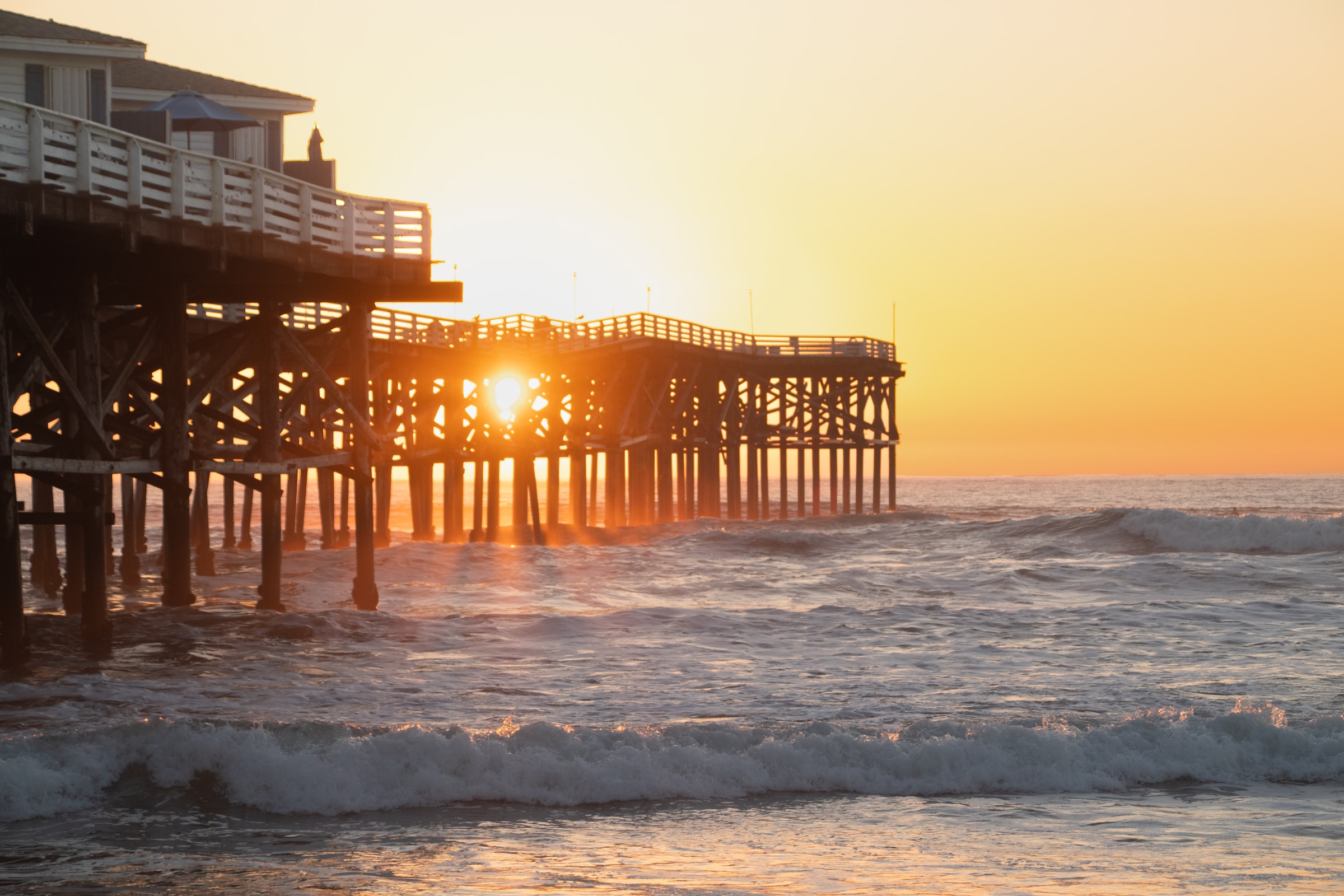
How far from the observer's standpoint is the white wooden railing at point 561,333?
23.6 meters

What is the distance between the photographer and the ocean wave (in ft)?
27.6

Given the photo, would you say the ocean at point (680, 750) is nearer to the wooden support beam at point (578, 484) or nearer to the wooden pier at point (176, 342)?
the wooden pier at point (176, 342)

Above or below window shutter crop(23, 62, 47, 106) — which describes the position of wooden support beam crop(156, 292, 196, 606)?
below

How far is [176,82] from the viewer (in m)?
21.0

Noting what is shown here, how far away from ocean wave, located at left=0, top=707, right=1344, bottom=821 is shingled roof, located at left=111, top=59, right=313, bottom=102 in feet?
48.5

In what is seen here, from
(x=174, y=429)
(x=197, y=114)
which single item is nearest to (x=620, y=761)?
(x=174, y=429)

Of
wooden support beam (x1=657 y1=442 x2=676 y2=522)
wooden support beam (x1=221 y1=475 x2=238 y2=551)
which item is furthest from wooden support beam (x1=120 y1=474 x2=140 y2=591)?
wooden support beam (x1=657 y1=442 x2=676 y2=522)

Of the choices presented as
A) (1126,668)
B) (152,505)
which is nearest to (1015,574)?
(1126,668)

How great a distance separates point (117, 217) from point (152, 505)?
69666 mm

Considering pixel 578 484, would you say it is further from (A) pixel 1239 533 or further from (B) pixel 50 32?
(B) pixel 50 32

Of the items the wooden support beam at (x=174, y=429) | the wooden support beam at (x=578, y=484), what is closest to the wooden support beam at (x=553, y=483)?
the wooden support beam at (x=578, y=484)

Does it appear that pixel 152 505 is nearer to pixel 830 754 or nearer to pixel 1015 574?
pixel 1015 574

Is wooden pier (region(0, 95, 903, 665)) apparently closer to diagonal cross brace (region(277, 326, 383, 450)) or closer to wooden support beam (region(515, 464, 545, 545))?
diagonal cross brace (region(277, 326, 383, 450))

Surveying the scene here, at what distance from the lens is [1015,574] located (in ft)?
78.6
